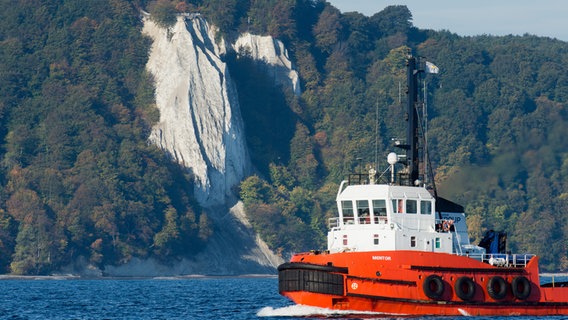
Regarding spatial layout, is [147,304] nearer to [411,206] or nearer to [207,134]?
[411,206]

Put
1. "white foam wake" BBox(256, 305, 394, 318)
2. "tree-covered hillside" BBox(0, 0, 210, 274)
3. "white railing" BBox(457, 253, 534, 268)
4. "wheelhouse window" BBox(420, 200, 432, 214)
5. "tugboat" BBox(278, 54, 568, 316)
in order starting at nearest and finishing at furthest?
"tugboat" BBox(278, 54, 568, 316), "white foam wake" BBox(256, 305, 394, 318), "wheelhouse window" BBox(420, 200, 432, 214), "white railing" BBox(457, 253, 534, 268), "tree-covered hillside" BBox(0, 0, 210, 274)

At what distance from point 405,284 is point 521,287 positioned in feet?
19.9

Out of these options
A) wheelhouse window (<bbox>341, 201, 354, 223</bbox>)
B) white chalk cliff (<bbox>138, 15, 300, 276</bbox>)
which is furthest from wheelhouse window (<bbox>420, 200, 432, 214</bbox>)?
white chalk cliff (<bbox>138, 15, 300, 276</bbox>)

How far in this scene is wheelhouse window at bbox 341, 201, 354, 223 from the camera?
5800cm

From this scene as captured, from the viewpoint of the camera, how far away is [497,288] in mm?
57406

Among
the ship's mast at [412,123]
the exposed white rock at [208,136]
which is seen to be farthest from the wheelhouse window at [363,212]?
the exposed white rock at [208,136]

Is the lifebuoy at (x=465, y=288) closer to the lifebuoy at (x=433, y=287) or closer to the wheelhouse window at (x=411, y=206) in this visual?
the lifebuoy at (x=433, y=287)

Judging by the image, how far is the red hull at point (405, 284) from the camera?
55031mm

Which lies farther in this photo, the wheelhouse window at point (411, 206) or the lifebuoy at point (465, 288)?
the wheelhouse window at point (411, 206)

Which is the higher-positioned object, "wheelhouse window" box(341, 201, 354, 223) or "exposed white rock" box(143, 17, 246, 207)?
"exposed white rock" box(143, 17, 246, 207)

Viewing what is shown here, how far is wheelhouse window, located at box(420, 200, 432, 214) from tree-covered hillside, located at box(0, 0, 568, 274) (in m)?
54.3

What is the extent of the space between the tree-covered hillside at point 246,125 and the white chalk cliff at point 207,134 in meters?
2.01

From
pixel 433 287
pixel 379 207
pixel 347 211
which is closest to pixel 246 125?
pixel 347 211

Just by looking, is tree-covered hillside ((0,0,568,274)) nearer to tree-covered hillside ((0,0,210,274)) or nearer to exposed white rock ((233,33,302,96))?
tree-covered hillside ((0,0,210,274))
